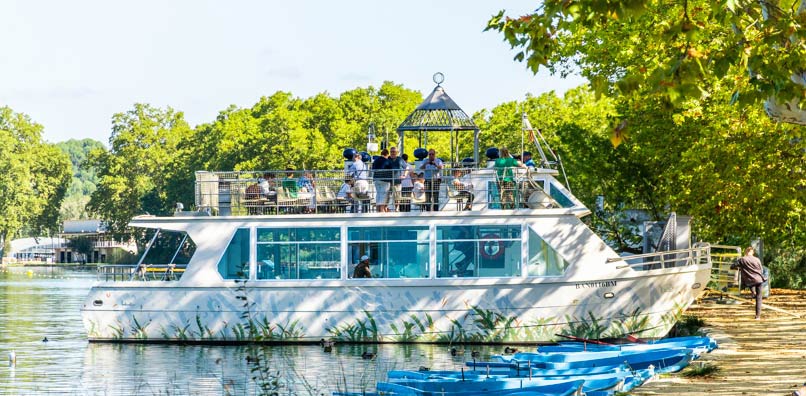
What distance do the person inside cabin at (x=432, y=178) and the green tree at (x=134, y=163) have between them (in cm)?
8946

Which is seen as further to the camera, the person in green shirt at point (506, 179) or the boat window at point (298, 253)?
the boat window at point (298, 253)

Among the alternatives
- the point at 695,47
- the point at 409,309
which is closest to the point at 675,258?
the point at 409,309

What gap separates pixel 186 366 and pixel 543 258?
712 cm

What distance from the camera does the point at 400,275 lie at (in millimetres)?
27172

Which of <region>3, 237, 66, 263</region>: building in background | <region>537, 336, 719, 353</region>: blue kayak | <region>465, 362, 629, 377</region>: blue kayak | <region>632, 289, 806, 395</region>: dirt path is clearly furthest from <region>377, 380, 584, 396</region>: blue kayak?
<region>3, 237, 66, 263</region>: building in background

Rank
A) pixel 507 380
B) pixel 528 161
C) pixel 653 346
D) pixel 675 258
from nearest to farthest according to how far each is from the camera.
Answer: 1. pixel 507 380
2. pixel 653 346
3. pixel 675 258
4. pixel 528 161

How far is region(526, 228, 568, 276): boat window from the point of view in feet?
88.3

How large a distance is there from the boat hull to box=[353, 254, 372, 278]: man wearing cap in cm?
21

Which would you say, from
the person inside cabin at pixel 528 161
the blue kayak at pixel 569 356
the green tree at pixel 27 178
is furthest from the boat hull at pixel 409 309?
the green tree at pixel 27 178

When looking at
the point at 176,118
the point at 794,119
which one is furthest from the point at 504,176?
the point at 176,118

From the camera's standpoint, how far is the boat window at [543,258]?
2691 centimetres

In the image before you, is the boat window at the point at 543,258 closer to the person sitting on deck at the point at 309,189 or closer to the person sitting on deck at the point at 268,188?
the person sitting on deck at the point at 309,189

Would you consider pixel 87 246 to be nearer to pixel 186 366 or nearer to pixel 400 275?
pixel 400 275

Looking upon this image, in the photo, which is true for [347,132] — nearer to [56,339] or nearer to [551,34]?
[56,339]
